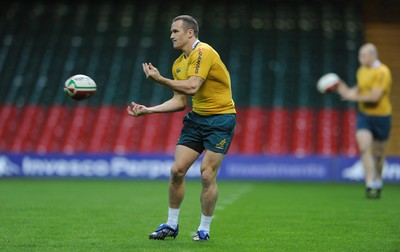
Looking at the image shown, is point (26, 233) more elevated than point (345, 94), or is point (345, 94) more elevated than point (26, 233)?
point (345, 94)

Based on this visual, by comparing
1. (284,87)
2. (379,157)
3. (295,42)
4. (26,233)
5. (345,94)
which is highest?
(295,42)

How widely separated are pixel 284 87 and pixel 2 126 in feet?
26.2

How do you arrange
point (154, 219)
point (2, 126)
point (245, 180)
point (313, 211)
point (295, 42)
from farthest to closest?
point (295, 42) < point (2, 126) < point (245, 180) < point (313, 211) < point (154, 219)

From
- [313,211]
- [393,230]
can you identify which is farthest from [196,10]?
[393,230]

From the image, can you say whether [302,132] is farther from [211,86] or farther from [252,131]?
[211,86]

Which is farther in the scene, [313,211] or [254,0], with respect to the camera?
[254,0]

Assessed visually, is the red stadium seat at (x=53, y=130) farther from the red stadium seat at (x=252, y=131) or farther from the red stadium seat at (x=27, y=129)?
the red stadium seat at (x=252, y=131)

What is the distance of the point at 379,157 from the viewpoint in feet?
44.5

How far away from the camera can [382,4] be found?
83.1 feet

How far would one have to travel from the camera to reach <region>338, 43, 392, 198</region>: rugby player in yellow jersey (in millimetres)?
13062

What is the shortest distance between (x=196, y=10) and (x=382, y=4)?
568cm

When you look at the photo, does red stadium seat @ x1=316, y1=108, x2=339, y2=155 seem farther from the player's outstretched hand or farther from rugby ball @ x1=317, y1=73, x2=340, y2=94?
the player's outstretched hand

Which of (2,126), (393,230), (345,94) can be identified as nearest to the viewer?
(393,230)

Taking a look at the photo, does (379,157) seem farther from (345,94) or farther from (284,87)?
(284,87)
